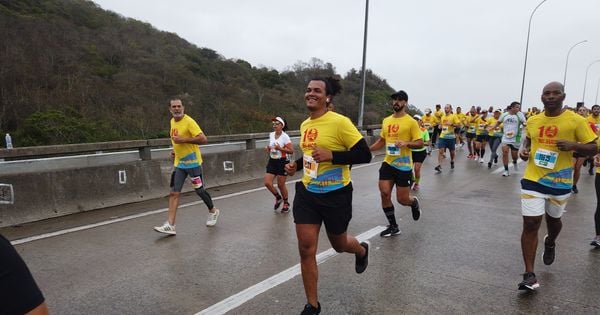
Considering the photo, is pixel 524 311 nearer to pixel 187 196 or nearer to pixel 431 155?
pixel 187 196

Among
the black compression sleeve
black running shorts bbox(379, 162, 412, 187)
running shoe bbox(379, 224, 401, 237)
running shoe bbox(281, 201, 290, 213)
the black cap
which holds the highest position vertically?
the black cap

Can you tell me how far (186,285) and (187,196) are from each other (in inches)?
193

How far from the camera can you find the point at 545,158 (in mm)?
4324

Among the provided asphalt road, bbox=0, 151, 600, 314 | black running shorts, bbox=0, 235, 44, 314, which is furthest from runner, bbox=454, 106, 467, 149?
black running shorts, bbox=0, 235, 44, 314

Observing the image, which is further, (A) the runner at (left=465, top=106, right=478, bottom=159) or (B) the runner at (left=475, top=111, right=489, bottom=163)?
(A) the runner at (left=465, top=106, right=478, bottom=159)

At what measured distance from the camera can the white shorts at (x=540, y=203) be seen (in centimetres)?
423

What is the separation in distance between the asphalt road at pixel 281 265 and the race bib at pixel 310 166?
1.16 m

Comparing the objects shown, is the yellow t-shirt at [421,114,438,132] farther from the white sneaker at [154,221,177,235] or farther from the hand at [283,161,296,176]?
the hand at [283,161,296,176]

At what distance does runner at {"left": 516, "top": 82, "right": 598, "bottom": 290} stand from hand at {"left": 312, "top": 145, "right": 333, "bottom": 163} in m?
2.15

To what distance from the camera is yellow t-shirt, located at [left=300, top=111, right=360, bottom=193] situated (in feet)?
12.0

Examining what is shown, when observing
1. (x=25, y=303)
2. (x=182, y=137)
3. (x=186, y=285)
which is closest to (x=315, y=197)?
(x=186, y=285)

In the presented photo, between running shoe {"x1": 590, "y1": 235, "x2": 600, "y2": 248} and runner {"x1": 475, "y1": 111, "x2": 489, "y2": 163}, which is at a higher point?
runner {"x1": 475, "y1": 111, "x2": 489, "y2": 163}

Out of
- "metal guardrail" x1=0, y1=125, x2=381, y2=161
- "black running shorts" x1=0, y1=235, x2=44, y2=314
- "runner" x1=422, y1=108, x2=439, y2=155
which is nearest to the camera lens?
"black running shorts" x1=0, y1=235, x2=44, y2=314

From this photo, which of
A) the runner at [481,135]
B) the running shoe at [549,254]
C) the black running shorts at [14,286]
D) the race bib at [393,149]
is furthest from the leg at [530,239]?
the runner at [481,135]
